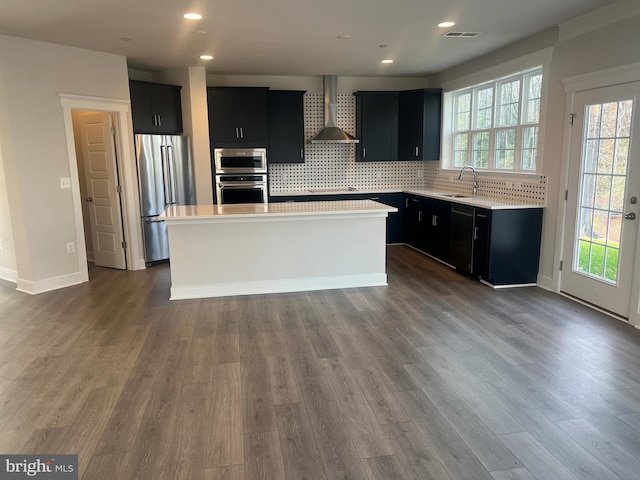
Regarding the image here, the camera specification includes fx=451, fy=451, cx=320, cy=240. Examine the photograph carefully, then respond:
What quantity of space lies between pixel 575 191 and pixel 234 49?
13.0 feet

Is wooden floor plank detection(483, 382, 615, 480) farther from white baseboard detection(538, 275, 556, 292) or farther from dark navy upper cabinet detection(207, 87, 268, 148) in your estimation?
dark navy upper cabinet detection(207, 87, 268, 148)

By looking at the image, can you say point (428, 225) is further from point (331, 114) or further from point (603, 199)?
point (603, 199)

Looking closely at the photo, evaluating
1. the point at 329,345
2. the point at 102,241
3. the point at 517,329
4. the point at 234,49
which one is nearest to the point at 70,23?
the point at 234,49

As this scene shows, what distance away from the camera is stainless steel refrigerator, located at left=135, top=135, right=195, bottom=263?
5930 mm

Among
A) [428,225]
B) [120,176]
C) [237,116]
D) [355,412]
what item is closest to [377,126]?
[428,225]

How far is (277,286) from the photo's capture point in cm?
491

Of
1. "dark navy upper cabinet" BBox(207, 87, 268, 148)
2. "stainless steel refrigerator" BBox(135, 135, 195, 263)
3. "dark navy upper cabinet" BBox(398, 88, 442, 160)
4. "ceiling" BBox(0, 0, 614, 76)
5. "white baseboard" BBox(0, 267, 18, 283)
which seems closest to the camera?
"ceiling" BBox(0, 0, 614, 76)

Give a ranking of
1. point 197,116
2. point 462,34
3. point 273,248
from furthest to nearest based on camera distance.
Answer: point 197,116 → point 273,248 → point 462,34

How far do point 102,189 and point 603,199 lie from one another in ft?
19.0

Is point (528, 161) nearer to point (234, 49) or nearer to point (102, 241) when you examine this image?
point (234, 49)

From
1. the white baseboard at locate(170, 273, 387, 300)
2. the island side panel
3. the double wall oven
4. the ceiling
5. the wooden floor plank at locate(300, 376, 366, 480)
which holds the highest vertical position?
the ceiling

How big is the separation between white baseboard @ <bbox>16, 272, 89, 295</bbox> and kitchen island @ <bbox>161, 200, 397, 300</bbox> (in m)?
1.51

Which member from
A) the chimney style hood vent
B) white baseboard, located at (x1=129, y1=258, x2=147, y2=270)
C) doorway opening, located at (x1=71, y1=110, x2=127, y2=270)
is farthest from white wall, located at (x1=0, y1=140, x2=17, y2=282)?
the chimney style hood vent

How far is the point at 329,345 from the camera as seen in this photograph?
11.5 ft
